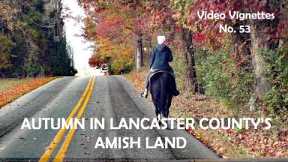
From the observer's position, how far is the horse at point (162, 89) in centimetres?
1429

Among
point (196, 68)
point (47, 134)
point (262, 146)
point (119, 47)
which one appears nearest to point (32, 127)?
point (47, 134)

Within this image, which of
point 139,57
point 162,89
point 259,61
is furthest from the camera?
point 139,57

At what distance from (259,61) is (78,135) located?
517cm

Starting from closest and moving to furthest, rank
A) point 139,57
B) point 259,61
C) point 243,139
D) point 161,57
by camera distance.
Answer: point 243,139 < point 161,57 < point 259,61 < point 139,57

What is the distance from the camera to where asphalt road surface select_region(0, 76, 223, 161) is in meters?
11.4

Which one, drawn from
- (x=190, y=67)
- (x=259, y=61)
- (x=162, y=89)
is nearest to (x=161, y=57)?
(x=162, y=89)

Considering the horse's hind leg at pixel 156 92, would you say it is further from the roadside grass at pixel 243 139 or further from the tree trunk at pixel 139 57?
the tree trunk at pixel 139 57

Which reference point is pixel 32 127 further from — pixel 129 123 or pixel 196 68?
pixel 196 68

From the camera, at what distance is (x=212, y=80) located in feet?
58.4

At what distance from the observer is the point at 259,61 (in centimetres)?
1544

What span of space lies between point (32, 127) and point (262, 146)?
6347 millimetres

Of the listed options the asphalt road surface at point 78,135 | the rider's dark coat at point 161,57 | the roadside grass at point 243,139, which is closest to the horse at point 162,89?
the rider's dark coat at point 161,57

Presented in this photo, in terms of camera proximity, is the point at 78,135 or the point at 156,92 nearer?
the point at 78,135

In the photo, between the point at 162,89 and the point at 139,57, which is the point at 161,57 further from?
the point at 139,57
